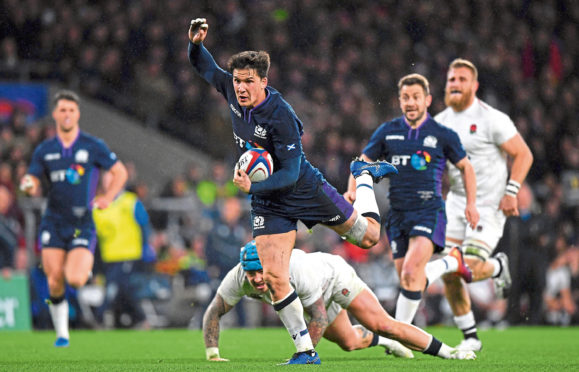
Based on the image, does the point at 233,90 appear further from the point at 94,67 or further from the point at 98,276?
the point at 94,67

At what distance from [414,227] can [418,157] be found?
0.64 m

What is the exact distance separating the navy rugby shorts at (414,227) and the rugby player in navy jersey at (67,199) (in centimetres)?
297

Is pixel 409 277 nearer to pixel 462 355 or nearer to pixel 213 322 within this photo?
pixel 462 355

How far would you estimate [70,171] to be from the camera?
10.0 metres

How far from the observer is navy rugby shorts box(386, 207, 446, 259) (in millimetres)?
8469

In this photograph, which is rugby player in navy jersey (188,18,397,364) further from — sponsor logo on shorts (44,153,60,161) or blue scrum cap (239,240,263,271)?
sponsor logo on shorts (44,153,60,161)

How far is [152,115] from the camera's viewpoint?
18703 mm

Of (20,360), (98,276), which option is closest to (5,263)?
(98,276)

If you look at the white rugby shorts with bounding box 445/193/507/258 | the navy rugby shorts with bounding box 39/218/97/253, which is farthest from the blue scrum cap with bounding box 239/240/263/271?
the navy rugby shorts with bounding box 39/218/97/253

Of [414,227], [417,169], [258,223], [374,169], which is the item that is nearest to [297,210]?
[258,223]

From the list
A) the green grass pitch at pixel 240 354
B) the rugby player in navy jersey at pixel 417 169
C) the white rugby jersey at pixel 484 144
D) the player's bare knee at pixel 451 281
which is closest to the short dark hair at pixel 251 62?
the rugby player in navy jersey at pixel 417 169

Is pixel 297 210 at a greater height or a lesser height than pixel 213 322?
greater

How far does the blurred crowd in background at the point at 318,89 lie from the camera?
1424cm

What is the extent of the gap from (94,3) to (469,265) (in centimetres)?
1331
